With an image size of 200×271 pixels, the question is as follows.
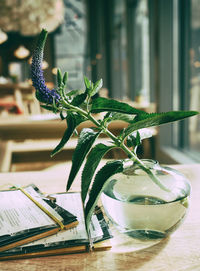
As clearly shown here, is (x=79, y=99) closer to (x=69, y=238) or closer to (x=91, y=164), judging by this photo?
(x=91, y=164)

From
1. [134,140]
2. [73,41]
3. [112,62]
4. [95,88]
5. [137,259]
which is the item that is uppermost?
[73,41]

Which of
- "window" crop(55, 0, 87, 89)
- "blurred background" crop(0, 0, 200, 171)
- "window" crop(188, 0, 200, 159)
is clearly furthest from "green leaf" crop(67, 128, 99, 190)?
"window" crop(55, 0, 87, 89)

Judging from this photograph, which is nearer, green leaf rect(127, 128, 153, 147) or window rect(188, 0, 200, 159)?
green leaf rect(127, 128, 153, 147)

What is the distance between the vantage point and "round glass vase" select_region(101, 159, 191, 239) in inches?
21.8

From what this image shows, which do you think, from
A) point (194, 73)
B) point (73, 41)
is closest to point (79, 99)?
point (194, 73)

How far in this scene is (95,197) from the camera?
487 mm

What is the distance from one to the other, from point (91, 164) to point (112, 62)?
276 inches

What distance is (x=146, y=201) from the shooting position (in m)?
0.55

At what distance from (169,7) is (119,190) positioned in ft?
9.74

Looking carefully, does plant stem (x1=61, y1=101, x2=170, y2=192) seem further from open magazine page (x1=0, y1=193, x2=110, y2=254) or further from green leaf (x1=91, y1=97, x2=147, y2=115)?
open magazine page (x1=0, y1=193, x2=110, y2=254)

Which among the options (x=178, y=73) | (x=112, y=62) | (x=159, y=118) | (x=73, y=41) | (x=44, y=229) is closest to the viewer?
(x=159, y=118)

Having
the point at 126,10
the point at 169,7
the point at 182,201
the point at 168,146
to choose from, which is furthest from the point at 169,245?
the point at 126,10

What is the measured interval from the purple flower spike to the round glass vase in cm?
19

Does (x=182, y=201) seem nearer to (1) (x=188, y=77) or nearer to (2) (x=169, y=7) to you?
(1) (x=188, y=77)
